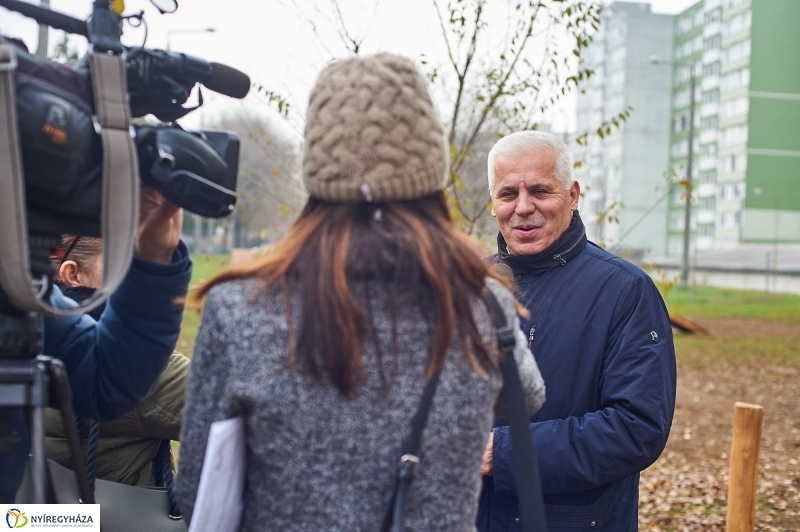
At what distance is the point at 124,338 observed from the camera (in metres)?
1.77

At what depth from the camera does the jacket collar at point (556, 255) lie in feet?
8.95

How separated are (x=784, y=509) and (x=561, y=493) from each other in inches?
176

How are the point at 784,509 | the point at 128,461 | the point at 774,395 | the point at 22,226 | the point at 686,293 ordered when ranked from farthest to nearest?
the point at 686,293 → the point at 774,395 → the point at 784,509 → the point at 128,461 → the point at 22,226

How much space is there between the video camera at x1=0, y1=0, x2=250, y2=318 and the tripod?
6 cm

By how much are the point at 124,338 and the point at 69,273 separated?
2.88 ft

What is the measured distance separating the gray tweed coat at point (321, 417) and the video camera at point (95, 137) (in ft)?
0.99

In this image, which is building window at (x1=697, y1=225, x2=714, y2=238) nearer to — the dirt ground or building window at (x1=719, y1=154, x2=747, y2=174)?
building window at (x1=719, y1=154, x2=747, y2=174)

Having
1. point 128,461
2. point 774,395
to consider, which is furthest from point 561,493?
point 774,395

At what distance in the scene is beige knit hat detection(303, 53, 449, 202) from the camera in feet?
4.62

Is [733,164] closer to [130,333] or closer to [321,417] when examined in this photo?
[130,333]

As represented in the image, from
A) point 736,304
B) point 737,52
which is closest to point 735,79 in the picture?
point 737,52

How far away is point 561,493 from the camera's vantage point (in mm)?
2416

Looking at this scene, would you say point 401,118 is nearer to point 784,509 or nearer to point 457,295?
point 457,295

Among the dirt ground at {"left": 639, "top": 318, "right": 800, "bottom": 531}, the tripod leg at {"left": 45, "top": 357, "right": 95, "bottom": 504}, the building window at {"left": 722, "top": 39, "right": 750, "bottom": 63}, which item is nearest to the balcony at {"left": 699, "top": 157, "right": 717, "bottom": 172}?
the building window at {"left": 722, "top": 39, "right": 750, "bottom": 63}
